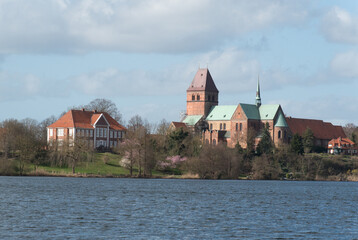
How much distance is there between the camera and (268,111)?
14062 cm

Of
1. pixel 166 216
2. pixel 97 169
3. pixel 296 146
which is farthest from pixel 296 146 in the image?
pixel 166 216

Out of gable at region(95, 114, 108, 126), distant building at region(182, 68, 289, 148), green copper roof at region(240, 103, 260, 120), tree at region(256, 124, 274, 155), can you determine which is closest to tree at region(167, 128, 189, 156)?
gable at region(95, 114, 108, 126)

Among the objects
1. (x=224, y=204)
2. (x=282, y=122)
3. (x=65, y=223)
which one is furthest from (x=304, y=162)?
(x=65, y=223)

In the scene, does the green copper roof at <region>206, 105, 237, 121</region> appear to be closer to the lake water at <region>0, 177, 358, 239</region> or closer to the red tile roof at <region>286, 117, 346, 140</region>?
the red tile roof at <region>286, 117, 346, 140</region>

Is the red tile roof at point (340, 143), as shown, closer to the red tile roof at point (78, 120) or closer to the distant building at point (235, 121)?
the distant building at point (235, 121)

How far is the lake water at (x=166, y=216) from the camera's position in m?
32.3

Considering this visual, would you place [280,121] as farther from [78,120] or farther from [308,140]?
[78,120]

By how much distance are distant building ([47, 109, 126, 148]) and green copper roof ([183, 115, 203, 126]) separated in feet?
95.1

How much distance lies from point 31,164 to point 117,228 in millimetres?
57153

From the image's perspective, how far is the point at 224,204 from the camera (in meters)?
49.3

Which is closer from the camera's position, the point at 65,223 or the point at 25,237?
the point at 25,237

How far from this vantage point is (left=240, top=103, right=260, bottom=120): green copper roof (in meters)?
139

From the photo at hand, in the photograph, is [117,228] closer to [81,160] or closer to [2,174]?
[2,174]

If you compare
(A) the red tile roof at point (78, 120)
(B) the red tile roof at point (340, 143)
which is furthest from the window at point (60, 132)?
(B) the red tile roof at point (340, 143)
